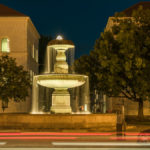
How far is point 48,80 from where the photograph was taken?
2203cm

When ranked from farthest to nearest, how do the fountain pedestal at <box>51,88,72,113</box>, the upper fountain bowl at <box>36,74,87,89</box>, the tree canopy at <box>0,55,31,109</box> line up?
1. the tree canopy at <box>0,55,31,109</box>
2. the fountain pedestal at <box>51,88,72,113</box>
3. the upper fountain bowl at <box>36,74,87,89</box>

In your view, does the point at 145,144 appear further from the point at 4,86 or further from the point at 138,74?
the point at 4,86

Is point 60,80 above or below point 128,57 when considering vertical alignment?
below

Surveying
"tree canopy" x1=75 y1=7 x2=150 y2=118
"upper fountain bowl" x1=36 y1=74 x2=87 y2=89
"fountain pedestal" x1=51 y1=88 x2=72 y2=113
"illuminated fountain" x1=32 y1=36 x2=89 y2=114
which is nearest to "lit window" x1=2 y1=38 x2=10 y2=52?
"tree canopy" x1=75 y1=7 x2=150 y2=118

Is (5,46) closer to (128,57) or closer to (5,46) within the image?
(5,46)

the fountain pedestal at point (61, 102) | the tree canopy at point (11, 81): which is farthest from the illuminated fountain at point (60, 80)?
the tree canopy at point (11, 81)

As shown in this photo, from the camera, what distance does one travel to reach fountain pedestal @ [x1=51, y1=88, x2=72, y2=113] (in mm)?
22984

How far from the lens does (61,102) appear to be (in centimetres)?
2322

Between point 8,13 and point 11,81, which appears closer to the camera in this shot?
point 11,81

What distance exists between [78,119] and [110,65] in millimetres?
9360

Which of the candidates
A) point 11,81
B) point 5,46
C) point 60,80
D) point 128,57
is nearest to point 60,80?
point 60,80

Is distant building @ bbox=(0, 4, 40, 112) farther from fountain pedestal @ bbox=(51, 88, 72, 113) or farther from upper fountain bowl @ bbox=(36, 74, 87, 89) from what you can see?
upper fountain bowl @ bbox=(36, 74, 87, 89)

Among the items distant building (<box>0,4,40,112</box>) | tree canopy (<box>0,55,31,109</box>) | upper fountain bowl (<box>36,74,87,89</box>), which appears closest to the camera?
upper fountain bowl (<box>36,74,87,89</box>)

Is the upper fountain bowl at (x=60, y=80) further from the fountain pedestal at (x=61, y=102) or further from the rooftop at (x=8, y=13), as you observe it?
the rooftop at (x=8, y=13)
